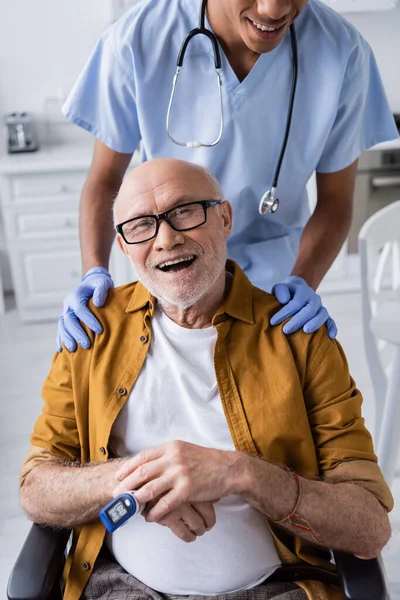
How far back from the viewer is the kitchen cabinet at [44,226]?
3289mm

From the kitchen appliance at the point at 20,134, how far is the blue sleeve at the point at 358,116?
219cm

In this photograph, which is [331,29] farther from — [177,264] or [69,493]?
[69,493]

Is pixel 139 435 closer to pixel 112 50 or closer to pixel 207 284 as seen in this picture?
pixel 207 284

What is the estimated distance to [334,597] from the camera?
1238mm

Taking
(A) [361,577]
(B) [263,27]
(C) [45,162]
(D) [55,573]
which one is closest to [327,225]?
(B) [263,27]

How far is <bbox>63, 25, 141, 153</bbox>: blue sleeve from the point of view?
59.1 inches

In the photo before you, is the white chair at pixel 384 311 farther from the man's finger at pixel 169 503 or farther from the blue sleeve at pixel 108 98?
the man's finger at pixel 169 503

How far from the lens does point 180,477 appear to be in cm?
115

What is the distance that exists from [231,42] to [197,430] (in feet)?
2.59

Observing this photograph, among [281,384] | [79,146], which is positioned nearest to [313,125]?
[281,384]

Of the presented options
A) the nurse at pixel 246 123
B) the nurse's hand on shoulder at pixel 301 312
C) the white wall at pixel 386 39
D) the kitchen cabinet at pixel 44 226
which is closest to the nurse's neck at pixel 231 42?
the nurse at pixel 246 123

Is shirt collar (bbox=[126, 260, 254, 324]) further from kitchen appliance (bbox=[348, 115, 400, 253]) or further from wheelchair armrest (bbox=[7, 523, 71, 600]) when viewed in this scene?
kitchen appliance (bbox=[348, 115, 400, 253])

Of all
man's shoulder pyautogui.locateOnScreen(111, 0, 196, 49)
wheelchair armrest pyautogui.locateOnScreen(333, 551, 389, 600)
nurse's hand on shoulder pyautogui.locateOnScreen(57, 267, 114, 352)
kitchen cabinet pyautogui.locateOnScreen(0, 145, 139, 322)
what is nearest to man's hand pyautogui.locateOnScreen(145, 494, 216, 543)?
wheelchair armrest pyautogui.locateOnScreen(333, 551, 389, 600)

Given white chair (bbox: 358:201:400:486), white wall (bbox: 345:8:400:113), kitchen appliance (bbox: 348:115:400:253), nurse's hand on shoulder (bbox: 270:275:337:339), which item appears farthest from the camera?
white wall (bbox: 345:8:400:113)
